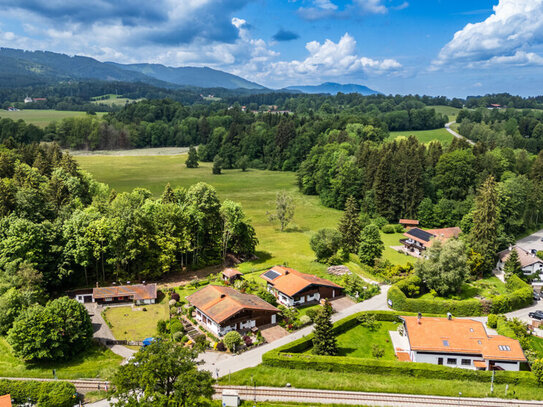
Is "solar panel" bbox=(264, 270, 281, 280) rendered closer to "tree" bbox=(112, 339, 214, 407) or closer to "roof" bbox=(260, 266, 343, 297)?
"roof" bbox=(260, 266, 343, 297)

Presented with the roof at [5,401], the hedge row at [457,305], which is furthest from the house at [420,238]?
the roof at [5,401]

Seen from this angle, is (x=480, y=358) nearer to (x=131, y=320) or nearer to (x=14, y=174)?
(x=131, y=320)

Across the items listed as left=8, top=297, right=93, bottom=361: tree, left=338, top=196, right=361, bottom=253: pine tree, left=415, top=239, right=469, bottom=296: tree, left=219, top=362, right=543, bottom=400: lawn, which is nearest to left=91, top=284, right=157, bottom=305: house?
left=8, top=297, right=93, bottom=361: tree

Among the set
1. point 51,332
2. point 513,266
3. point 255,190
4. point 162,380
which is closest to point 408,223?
point 513,266

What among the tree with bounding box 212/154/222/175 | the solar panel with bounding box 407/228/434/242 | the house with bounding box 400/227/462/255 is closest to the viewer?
the house with bounding box 400/227/462/255

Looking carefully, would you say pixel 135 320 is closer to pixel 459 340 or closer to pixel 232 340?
pixel 232 340

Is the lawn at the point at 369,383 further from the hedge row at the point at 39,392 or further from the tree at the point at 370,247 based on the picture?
the tree at the point at 370,247
